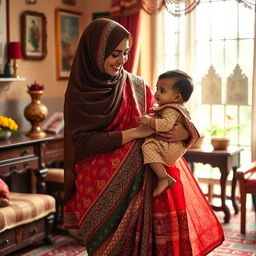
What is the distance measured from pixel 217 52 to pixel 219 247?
2.37 m

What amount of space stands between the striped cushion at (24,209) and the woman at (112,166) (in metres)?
1.38

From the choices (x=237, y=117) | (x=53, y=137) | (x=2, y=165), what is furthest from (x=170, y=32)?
(x=2, y=165)

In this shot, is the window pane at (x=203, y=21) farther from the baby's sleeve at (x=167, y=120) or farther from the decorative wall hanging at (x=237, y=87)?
the baby's sleeve at (x=167, y=120)

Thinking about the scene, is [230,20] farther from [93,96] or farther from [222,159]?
[93,96]

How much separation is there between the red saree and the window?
123 inches

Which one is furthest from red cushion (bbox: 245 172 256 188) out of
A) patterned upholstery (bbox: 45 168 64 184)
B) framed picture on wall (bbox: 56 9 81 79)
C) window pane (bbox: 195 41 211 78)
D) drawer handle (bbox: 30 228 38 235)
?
framed picture on wall (bbox: 56 9 81 79)

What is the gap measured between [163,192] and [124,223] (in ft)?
0.84

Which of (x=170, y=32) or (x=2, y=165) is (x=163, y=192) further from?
(x=170, y=32)

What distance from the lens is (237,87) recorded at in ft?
18.6

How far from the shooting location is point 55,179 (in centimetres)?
482

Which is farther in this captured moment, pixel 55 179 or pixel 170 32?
pixel 170 32

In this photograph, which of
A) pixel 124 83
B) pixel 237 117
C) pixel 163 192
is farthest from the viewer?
pixel 237 117

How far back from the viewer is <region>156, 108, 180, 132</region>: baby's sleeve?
2.59 m

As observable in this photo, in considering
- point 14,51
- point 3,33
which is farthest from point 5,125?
point 3,33
